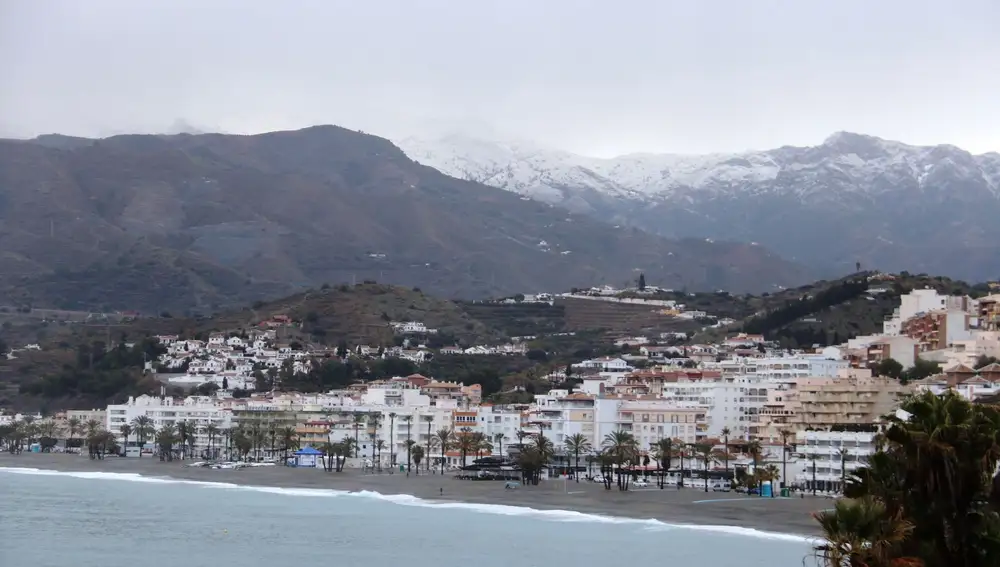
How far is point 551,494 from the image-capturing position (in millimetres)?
78562

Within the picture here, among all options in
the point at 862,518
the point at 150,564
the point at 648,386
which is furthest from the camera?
the point at 648,386

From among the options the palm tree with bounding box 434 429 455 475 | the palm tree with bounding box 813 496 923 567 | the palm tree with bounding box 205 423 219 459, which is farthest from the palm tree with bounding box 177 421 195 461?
the palm tree with bounding box 813 496 923 567

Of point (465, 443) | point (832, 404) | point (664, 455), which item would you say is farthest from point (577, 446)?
point (832, 404)

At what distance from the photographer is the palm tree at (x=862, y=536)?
20.8 m

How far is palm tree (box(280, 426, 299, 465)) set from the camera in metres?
110

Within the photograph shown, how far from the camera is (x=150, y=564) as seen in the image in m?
49.6

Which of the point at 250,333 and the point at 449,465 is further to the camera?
the point at 250,333

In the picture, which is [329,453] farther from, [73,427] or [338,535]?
[338,535]

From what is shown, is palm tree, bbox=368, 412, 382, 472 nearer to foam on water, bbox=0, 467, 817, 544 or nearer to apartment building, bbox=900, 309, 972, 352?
foam on water, bbox=0, 467, 817, 544

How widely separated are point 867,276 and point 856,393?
252 feet

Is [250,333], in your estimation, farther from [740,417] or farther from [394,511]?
[394,511]

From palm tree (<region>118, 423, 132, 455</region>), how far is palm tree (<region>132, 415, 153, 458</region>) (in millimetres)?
536

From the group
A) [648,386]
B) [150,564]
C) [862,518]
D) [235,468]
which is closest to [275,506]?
[150,564]

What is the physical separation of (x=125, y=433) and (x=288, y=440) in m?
19.4
